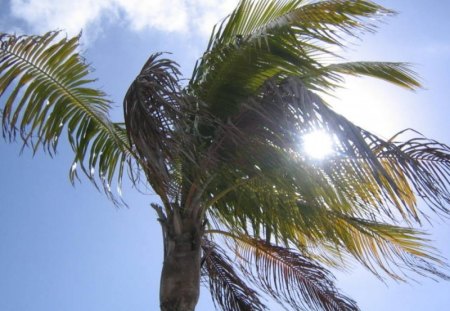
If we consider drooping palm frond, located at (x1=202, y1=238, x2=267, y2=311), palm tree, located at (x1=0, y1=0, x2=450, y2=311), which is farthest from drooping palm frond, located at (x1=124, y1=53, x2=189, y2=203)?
drooping palm frond, located at (x1=202, y1=238, x2=267, y2=311)

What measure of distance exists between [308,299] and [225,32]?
320cm

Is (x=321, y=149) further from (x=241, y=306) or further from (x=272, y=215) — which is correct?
(x=241, y=306)

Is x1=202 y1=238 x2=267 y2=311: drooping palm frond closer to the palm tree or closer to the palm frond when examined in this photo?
the palm tree

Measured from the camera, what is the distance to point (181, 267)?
17.3 feet

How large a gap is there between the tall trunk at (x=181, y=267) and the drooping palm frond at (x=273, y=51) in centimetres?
118

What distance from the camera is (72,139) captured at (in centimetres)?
614

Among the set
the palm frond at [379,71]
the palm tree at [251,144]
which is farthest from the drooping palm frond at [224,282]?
the palm frond at [379,71]

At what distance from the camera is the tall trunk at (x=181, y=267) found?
5.14m

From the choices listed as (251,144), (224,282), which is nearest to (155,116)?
(251,144)

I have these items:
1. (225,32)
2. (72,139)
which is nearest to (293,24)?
(225,32)

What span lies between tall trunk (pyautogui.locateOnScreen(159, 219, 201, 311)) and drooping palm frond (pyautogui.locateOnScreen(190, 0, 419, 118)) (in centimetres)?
118

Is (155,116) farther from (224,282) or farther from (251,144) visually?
(224,282)

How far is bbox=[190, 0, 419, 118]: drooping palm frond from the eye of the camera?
18.0ft

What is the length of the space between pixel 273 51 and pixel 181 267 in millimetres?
2157
